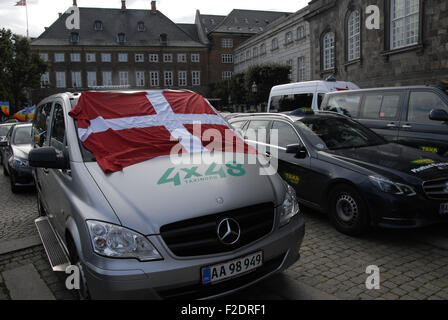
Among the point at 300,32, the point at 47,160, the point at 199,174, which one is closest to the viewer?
the point at 199,174

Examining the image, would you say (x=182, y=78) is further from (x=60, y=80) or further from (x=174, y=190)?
(x=174, y=190)

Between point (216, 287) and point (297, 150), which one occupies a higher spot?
point (297, 150)

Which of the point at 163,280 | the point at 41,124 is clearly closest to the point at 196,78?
the point at 41,124

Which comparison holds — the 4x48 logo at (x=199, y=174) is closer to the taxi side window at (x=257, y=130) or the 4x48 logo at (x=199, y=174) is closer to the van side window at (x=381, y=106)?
the taxi side window at (x=257, y=130)

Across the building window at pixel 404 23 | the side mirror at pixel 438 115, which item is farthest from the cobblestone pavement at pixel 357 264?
the building window at pixel 404 23

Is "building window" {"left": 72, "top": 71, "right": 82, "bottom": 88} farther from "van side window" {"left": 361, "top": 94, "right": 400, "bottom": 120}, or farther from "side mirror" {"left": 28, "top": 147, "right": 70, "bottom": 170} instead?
"side mirror" {"left": 28, "top": 147, "right": 70, "bottom": 170}

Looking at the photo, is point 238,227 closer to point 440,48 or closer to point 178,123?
point 178,123

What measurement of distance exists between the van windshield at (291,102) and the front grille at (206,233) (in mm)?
11211

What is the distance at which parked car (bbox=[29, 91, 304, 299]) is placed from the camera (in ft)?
8.14

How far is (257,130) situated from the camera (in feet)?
22.4

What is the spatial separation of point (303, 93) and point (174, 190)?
1182 centimetres

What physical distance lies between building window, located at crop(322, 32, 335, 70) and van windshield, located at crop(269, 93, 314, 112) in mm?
12334

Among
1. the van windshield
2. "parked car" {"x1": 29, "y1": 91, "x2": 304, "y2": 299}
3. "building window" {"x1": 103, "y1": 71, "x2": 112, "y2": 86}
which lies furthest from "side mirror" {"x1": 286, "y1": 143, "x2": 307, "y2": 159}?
"building window" {"x1": 103, "y1": 71, "x2": 112, "y2": 86}

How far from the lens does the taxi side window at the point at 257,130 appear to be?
6633 mm
